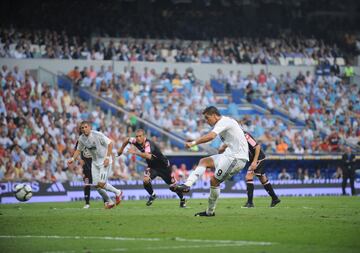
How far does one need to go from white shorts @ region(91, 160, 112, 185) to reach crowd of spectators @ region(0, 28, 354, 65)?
17279 millimetres

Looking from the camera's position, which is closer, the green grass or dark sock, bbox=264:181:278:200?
the green grass

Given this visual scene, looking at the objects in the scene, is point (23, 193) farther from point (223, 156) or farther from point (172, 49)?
point (172, 49)

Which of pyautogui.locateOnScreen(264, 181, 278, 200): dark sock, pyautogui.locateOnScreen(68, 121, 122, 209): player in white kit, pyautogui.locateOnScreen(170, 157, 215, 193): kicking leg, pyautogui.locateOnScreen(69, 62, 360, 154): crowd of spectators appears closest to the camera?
pyautogui.locateOnScreen(170, 157, 215, 193): kicking leg

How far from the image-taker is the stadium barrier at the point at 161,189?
33344 mm

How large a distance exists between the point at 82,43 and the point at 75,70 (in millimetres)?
3302

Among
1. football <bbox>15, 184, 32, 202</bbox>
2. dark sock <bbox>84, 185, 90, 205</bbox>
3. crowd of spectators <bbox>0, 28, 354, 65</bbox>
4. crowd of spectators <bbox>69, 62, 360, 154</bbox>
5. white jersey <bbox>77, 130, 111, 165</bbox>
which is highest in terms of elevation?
crowd of spectators <bbox>0, 28, 354, 65</bbox>

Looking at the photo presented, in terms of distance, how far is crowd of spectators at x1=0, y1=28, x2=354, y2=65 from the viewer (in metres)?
41.7

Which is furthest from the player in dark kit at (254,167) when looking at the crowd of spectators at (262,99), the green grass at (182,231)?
the crowd of spectators at (262,99)

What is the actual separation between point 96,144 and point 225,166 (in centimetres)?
631

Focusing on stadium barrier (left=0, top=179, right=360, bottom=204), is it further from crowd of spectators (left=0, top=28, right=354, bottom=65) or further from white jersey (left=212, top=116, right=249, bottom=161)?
white jersey (left=212, top=116, right=249, bottom=161)

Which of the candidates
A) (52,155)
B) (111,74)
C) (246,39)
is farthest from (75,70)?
(246,39)

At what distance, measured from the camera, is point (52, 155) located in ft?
117

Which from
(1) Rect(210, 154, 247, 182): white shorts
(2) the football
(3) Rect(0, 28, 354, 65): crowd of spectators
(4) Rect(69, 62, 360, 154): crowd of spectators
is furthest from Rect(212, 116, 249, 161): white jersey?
(3) Rect(0, 28, 354, 65): crowd of spectators

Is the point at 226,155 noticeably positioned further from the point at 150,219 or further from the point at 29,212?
the point at 29,212
